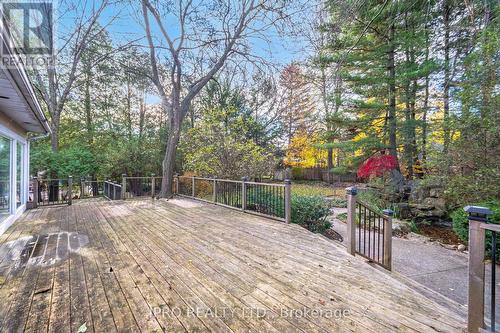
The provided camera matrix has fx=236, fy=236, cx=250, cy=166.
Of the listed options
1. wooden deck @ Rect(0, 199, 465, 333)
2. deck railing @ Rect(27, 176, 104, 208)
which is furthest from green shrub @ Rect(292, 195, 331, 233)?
deck railing @ Rect(27, 176, 104, 208)

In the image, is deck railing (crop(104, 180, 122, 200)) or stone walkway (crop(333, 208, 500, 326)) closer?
stone walkway (crop(333, 208, 500, 326))

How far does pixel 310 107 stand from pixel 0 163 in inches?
728

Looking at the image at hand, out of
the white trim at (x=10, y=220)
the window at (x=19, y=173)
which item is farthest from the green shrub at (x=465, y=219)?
the window at (x=19, y=173)

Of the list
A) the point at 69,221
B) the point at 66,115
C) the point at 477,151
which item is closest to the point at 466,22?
the point at 477,151

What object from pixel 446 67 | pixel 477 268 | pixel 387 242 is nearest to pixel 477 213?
pixel 477 268

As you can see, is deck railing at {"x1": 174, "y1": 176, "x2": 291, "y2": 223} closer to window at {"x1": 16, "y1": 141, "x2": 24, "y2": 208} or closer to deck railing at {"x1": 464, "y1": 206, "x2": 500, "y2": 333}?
deck railing at {"x1": 464, "y1": 206, "x2": 500, "y2": 333}

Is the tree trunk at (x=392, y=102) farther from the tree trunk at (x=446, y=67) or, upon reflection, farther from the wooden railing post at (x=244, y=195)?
the wooden railing post at (x=244, y=195)

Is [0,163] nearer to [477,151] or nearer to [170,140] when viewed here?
[170,140]

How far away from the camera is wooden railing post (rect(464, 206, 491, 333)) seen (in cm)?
167

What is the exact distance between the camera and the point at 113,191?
9.70 metres

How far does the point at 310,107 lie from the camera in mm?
19453

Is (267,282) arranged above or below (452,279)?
above

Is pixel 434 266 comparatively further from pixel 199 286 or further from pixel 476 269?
pixel 199 286

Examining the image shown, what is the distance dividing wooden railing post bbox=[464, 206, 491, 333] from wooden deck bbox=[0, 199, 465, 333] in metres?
0.13
